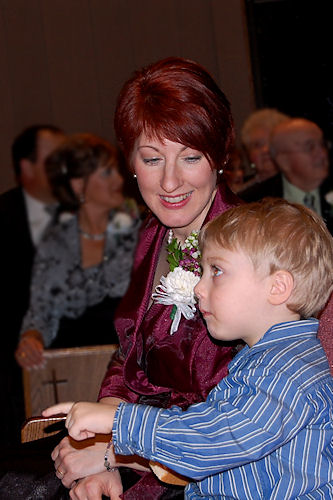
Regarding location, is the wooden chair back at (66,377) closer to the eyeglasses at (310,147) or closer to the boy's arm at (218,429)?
the eyeglasses at (310,147)

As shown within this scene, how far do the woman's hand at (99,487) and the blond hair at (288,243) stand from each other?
2.02 feet

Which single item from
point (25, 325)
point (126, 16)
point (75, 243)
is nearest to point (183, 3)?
point (126, 16)

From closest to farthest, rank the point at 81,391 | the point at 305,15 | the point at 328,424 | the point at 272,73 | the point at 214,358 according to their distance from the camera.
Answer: the point at 328,424 < the point at 214,358 < the point at 81,391 < the point at 305,15 < the point at 272,73

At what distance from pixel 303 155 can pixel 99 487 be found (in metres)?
2.13

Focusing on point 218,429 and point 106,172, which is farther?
point 106,172

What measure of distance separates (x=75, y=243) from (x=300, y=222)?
7.73ft

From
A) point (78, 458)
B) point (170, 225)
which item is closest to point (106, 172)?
point (170, 225)

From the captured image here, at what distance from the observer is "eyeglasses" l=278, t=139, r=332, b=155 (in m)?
3.47

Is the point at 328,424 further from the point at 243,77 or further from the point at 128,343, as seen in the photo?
the point at 243,77

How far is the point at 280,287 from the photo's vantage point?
137 centimetres

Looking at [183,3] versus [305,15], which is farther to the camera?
[183,3]

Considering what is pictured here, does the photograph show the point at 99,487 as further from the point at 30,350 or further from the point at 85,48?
the point at 85,48

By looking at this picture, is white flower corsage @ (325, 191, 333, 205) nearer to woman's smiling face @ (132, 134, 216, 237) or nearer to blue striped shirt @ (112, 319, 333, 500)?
woman's smiling face @ (132, 134, 216, 237)

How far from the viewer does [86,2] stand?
13.3 ft
